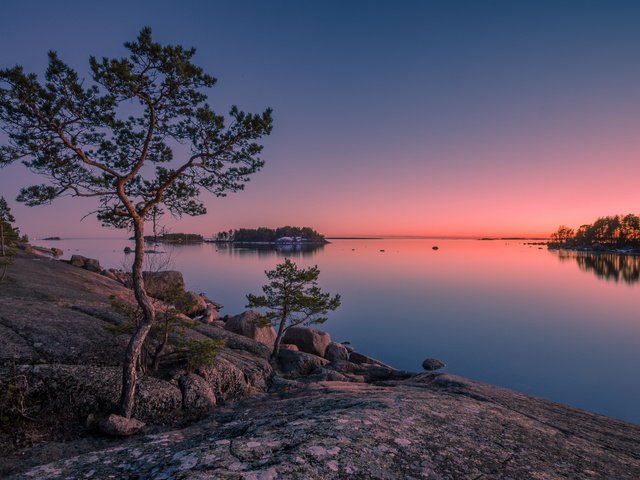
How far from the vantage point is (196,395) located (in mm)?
10000

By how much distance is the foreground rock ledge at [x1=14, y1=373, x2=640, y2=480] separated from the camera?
3.41 meters

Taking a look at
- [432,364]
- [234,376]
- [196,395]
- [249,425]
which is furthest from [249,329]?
[249,425]

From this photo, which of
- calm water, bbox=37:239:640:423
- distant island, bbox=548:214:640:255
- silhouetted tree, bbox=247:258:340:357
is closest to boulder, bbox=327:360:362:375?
silhouetted tree, bbox=247:258:340:357

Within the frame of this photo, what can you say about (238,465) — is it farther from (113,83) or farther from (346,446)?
(113,83)

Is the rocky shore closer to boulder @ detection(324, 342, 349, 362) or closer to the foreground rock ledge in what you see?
the foreground rock ledge

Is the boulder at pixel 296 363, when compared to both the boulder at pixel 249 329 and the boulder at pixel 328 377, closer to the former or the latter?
the boulder at pixel 328 377

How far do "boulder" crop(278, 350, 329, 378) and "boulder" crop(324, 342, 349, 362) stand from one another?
2.80 m

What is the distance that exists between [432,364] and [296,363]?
1136cm

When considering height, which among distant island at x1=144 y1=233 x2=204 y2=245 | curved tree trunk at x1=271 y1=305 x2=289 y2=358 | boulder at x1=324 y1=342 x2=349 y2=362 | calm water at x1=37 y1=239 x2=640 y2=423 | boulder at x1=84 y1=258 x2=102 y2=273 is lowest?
calm water at x1=37 y1=239 x2=640 y2=423

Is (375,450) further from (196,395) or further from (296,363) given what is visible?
(296,363)

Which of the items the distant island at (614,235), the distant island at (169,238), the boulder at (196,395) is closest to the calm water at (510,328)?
the distant island at (169,238)

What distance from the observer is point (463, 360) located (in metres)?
25.4

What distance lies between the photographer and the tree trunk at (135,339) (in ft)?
28.0

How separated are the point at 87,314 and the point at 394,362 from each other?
21.4m
